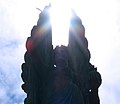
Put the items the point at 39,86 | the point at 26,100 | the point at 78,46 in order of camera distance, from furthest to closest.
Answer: the point at 78,46, the point at 39,86, the point at 26,100

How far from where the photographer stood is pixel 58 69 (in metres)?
16.4

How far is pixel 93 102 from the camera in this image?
53.1 ft

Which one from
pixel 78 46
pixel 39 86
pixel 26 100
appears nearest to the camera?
pixel 26 100

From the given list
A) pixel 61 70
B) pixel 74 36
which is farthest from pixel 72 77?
pixel 74 36

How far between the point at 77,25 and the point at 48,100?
3226mm

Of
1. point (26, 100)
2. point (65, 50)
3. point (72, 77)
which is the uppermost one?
point (65, 50)

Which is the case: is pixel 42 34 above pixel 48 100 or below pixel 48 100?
above

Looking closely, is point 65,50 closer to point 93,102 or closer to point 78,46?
point 78,46

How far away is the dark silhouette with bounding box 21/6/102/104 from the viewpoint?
50.8ft

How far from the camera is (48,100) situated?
15531 millimetres

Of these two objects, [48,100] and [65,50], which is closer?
[48,100]

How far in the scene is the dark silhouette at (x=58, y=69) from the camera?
15469 mm

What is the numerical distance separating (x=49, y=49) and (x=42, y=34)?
0.63 m

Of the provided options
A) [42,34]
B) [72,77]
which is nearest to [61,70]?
[72,77]
